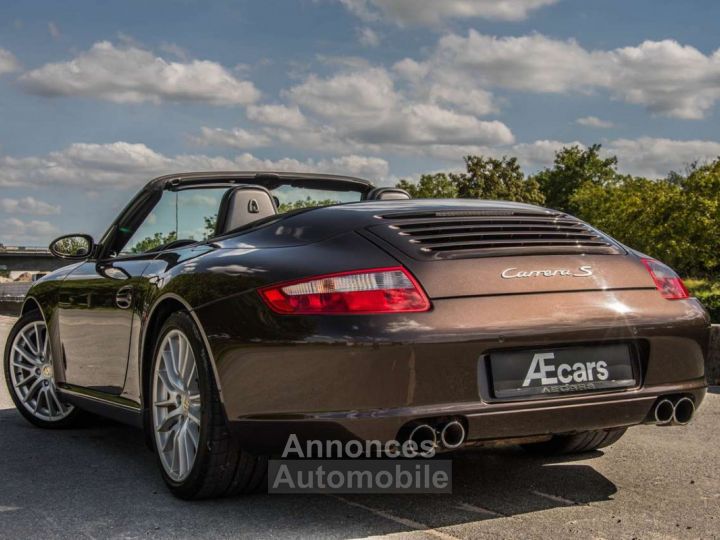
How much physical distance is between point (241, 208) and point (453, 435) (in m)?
1.81

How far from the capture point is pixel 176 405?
4184mm

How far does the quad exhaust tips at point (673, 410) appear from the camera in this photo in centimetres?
385

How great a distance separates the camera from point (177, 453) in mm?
4129

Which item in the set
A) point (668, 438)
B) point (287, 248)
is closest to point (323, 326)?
point (287, 248)

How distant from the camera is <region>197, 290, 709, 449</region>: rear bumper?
334cm

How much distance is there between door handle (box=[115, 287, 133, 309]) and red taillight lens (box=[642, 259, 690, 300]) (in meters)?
2.43

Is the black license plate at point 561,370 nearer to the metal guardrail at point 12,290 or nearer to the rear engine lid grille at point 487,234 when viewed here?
the rear engine lid grille at point 487,234

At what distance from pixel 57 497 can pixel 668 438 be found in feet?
11.1

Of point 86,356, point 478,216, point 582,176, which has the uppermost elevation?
point 582,176

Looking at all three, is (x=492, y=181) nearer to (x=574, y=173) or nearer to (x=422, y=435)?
(x=574, y=173)

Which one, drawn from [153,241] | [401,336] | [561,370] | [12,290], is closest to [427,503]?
[561,370]

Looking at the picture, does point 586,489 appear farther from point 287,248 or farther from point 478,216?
point 287,248

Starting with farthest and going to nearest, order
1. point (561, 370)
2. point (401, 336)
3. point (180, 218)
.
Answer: point (180, 218), point (561, 370), point (401, 336)

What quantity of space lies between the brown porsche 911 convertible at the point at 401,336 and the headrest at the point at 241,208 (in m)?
0.17
